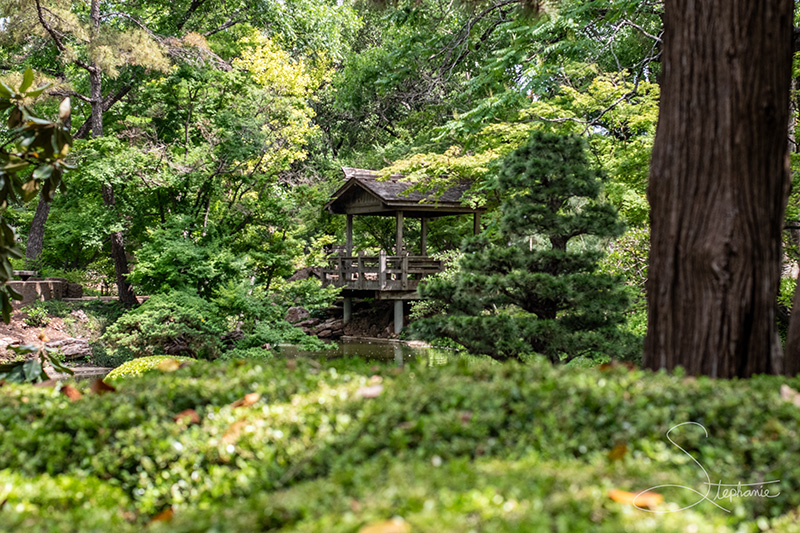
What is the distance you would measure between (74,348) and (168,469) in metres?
12.0

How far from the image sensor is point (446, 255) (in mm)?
17906

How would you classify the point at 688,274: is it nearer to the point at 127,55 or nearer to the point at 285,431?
the point at 285,431

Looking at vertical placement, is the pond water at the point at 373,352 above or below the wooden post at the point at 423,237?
below

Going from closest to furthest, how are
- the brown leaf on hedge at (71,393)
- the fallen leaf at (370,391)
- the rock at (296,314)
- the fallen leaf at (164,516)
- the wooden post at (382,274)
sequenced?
the fallen leaf at (164,516), the fallen leaf at (370,391), the brown leaf on hedge at (71,393), the wooden post at (382,274), the rock at (296,314)

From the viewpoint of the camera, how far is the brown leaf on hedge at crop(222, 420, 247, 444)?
8.16 feet

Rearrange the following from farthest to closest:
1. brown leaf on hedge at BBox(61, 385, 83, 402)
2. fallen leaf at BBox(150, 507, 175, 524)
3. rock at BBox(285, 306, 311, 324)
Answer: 1. rock at BBox(285, 306, 311, 324)
2. brown leaf on hedge at BBox(61, 385, 83, 402)
3. fallen leaf at BBox(150, 507, 175, 524)

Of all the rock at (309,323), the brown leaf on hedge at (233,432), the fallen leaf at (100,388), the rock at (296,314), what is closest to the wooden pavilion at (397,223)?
the rock at (296,314)

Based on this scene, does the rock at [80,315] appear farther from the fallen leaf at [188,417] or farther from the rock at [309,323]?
the fallen leaf at [188,417]

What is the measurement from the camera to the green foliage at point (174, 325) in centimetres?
1058

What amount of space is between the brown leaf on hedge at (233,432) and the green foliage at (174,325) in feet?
27.3

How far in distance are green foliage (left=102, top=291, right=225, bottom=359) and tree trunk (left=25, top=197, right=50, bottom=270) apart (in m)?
8.15

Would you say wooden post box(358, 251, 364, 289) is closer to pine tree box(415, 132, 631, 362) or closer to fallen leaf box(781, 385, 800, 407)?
pine tree box(415, 132, 631, 362)

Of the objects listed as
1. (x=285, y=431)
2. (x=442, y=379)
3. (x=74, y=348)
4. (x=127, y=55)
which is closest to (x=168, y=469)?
(x=285, y=431)

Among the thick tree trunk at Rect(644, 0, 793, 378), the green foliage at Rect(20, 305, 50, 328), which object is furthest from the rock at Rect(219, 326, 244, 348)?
the thick tree trunk at Rect(644, 0, 793, 378)
